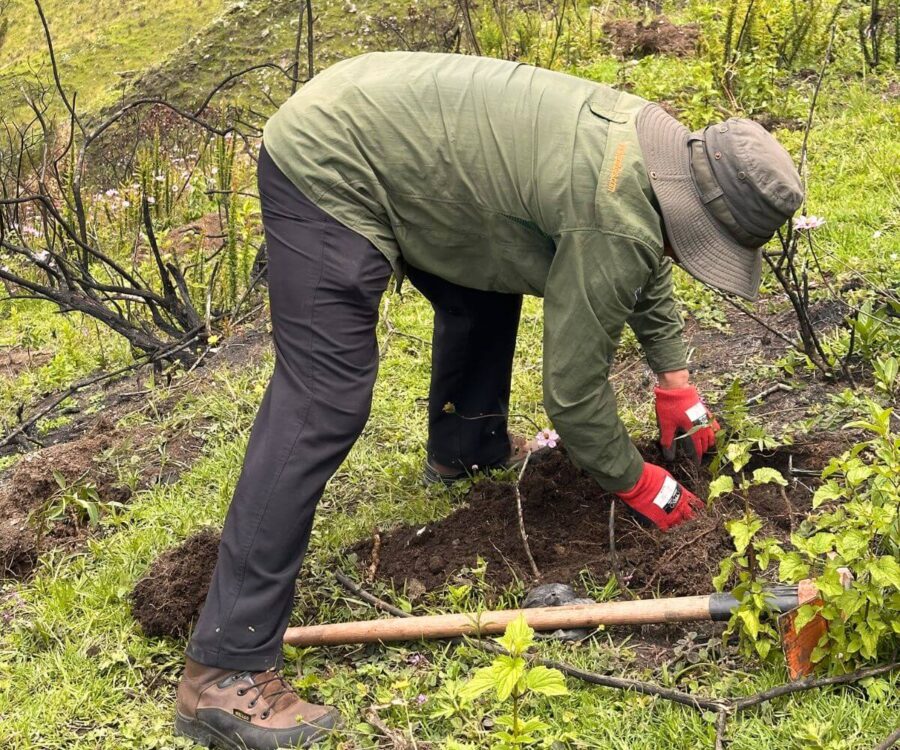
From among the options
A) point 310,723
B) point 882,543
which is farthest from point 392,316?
point 882,543

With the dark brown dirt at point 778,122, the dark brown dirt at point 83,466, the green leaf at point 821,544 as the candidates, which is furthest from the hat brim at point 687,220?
the dark brown dirt at point 778,122

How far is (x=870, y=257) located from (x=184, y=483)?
10.4ft

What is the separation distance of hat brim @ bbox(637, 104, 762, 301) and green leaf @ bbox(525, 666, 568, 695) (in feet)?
3.43

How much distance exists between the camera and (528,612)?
2688 mm

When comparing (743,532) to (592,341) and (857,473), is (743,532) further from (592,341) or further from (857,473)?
(592,341)

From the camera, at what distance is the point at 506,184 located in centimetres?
253

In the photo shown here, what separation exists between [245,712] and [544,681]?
3.12ft

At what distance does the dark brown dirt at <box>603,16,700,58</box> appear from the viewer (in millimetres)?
7422

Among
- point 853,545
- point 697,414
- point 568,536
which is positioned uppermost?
point 853,545

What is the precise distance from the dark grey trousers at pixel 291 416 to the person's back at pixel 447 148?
0.30ft

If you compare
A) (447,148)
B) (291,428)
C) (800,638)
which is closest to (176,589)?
(291,428)

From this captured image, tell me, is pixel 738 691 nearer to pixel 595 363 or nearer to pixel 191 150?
pixel 595 363

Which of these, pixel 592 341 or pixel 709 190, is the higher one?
pixel 709 190

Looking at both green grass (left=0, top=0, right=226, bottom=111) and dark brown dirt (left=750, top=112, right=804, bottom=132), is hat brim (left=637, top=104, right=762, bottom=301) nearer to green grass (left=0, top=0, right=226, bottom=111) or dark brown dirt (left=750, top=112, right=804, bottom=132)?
dark brown dirt (left=750, top=112, right=804, bottom=132)
